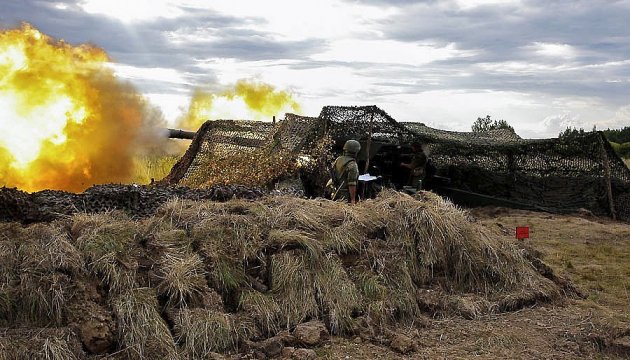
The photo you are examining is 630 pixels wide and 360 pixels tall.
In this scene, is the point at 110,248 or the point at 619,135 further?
the point at 619,135

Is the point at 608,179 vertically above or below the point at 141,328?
above

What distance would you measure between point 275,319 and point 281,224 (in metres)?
1.17

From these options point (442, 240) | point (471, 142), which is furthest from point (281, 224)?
point (471, 142)

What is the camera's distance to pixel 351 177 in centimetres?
904

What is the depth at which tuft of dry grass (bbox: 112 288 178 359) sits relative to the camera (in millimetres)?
5281

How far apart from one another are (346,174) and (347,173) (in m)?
0.08

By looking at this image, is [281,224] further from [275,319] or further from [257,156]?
[257,156]

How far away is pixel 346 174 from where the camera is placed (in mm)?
9219

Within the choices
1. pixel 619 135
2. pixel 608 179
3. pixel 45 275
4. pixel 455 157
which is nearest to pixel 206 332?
pixel 45 275

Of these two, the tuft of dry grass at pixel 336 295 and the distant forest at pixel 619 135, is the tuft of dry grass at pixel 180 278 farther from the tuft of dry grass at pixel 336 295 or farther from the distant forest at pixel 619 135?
the distant forest at pixel 619 135

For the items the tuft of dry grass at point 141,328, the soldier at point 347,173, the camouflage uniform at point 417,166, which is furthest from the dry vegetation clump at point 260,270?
the camouflage uniform at point 417,166

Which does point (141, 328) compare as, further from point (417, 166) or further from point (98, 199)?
point (417, 166)

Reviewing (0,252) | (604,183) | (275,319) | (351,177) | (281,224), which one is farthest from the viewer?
(604,183)

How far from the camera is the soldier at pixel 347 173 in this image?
29.7ft
